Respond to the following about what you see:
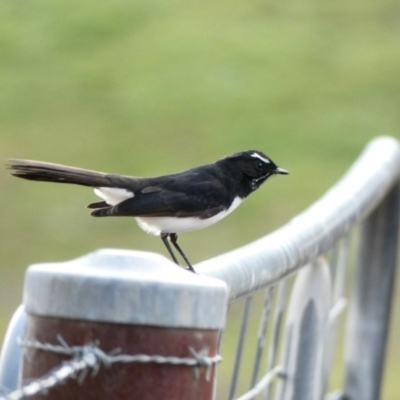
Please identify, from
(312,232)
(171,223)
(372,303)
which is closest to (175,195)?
(171,223)

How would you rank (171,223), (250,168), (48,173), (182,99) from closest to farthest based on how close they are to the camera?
1. (48,173)
2. (171,223)
3. (250,168)
4. (182,99)

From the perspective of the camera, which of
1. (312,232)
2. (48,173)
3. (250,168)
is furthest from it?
(250,168)

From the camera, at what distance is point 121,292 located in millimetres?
2135

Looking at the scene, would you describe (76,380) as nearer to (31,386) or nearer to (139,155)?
(31,386)

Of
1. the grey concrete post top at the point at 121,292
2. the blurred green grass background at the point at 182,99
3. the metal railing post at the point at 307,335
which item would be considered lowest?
the metal railing post at the point at 307,335

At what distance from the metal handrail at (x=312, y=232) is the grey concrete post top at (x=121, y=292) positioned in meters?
0.79

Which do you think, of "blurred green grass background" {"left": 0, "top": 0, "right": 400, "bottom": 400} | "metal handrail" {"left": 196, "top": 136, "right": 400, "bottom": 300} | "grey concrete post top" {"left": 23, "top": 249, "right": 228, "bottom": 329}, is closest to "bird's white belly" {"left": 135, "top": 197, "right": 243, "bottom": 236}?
"metal handrail" {"left": 196, "top": 136, "right": 400, "bottom": 300}

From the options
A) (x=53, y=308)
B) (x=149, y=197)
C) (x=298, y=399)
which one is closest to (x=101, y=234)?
(x=149, y=197)

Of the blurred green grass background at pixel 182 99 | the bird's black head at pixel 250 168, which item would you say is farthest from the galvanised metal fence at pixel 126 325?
the blurred green grass background at pixel 182 99

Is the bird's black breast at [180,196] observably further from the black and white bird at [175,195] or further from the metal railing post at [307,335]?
the metal railing post at [307,335]

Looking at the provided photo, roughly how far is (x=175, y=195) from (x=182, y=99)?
603 inches

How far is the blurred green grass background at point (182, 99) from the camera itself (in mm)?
16750

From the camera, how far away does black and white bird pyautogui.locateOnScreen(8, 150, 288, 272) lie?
5.34 meters

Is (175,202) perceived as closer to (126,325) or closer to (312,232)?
(312,232)
